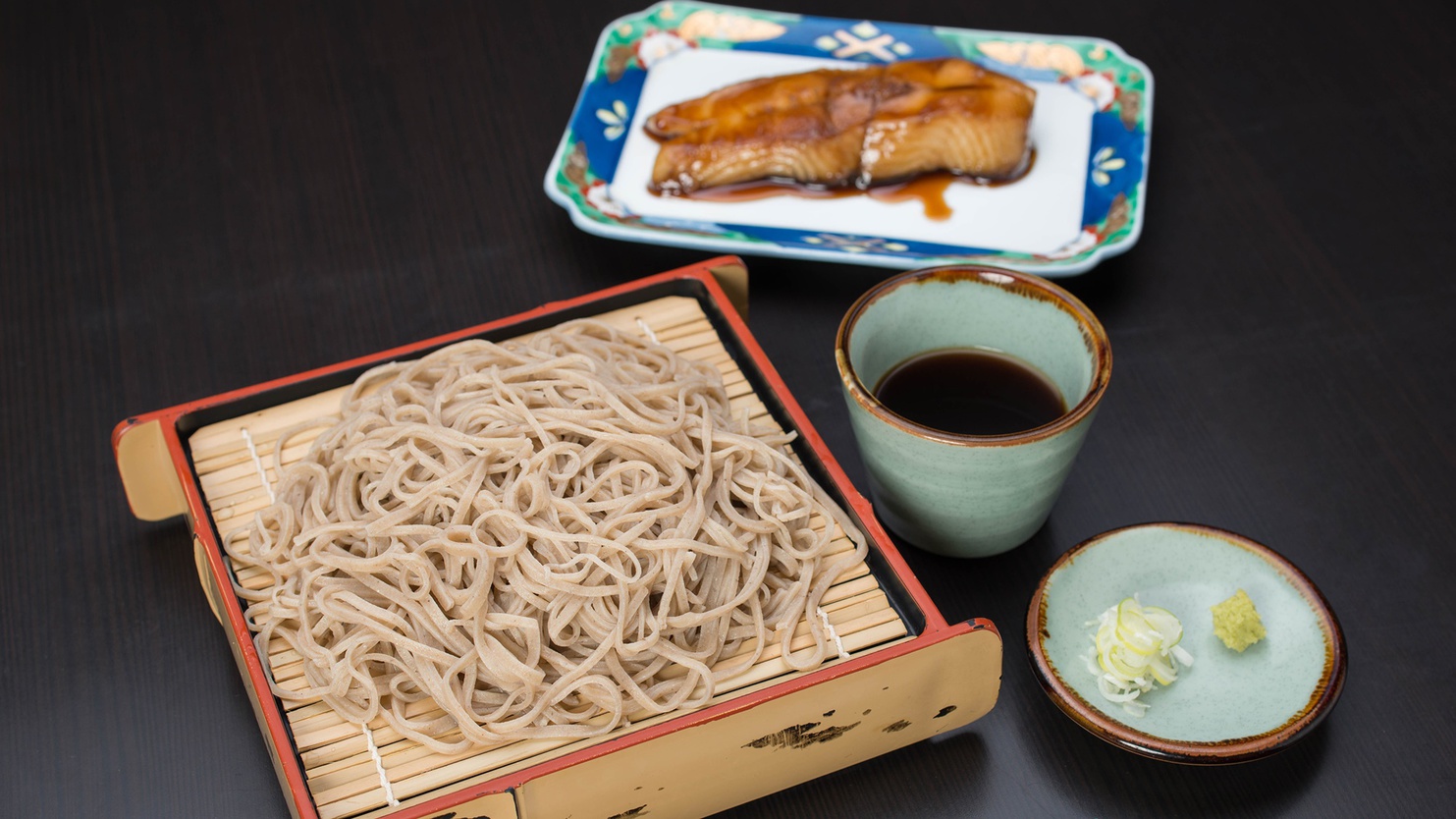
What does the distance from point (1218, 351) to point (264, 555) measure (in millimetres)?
1361

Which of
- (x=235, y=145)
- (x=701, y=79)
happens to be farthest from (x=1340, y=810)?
(x=235, y=145)

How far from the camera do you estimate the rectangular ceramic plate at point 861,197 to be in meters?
1.94

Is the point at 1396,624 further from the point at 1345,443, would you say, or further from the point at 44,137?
the point at 44,137

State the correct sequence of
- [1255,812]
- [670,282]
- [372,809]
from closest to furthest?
[372,809] < [1255,812] < [670,282]

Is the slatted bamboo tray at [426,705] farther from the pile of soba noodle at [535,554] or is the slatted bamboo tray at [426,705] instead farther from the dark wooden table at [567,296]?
the dark wooden table at [567,296]

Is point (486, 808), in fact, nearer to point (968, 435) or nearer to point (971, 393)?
point (968, 435)

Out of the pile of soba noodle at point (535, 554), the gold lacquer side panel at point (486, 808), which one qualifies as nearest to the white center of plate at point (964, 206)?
the pile of soba noodle at point (535, 554)

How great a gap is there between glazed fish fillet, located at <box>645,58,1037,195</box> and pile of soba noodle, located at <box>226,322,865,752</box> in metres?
0.63

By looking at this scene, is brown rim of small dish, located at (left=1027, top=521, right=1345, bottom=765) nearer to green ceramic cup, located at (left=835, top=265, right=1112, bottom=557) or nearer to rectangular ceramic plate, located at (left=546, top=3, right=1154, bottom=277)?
green ceramic cup, located at (left=835, top=265, right=1112, bottom=557)

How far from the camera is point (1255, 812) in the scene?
139 cm

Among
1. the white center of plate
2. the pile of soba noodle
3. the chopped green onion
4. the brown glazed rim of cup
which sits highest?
the brown glazed rim of cup

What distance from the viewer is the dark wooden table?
4.81ft

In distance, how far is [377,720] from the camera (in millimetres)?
1304

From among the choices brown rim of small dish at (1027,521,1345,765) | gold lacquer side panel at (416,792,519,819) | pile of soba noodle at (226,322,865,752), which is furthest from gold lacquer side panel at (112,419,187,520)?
brown rim of small dish at (1027,521,1345,765)
